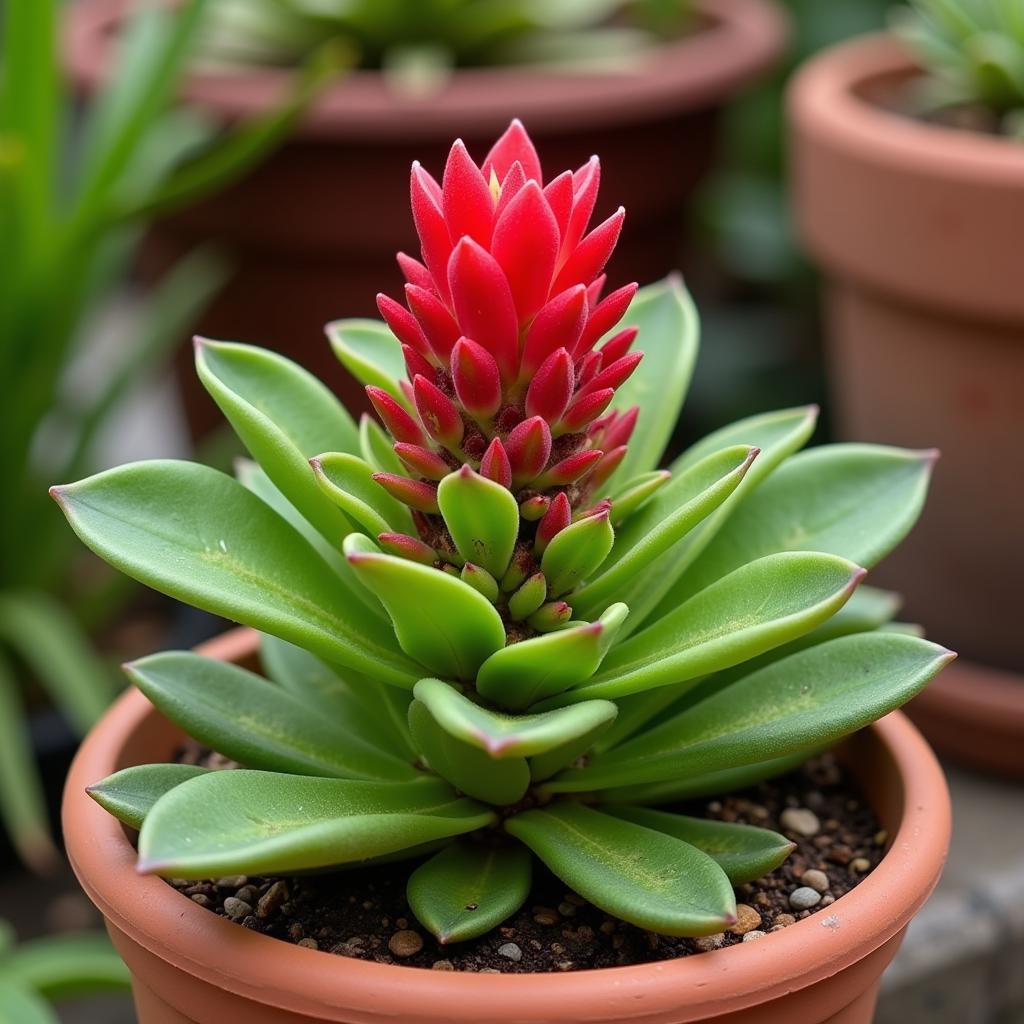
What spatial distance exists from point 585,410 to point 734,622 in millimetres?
125

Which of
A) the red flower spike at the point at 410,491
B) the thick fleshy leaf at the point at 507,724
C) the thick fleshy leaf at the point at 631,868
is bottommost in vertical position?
the thick fleshy leaf at the point at 631,868

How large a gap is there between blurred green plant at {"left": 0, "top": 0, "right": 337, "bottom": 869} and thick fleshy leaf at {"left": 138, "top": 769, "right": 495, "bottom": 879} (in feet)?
2.24

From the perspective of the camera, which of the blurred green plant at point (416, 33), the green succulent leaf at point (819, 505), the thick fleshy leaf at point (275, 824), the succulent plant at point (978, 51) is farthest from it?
the blurred green plant at point (416, 33)

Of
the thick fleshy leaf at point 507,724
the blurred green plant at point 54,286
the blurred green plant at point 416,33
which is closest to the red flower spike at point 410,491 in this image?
the thick fleshy leaf at point 507,724

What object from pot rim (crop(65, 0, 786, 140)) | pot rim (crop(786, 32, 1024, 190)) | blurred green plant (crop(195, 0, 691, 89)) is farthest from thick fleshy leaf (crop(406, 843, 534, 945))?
blurred green plant (crop(195, 0, 691, 89))

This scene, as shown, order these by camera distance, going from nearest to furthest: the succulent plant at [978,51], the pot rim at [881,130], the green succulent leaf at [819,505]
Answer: the green succulent leaf at [819,505] < the pot rim at [881,130] < the succulent plant at [978,51]

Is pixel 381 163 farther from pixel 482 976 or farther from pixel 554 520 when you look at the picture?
pixel 482 976

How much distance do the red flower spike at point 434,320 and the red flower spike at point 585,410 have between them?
66mm

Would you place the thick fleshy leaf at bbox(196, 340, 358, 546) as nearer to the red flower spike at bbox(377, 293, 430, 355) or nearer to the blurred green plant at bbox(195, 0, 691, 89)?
the red flower spike at bbox(377, 293, 430, 355)

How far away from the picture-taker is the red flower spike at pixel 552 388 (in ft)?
2.28

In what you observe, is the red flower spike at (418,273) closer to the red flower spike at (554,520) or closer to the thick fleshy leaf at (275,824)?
the red flower spike at (554,520)

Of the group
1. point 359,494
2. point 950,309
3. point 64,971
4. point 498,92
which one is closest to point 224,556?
point 359,494

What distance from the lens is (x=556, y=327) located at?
0.70 m

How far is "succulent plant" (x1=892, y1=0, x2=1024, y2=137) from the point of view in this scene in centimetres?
139
